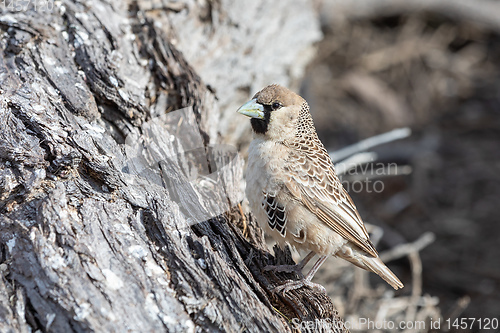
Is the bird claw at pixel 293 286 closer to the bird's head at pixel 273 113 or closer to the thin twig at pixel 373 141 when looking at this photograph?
the bird's head at pixel 273 113

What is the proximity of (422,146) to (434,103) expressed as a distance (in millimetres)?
1177

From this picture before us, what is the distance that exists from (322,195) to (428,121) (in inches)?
189

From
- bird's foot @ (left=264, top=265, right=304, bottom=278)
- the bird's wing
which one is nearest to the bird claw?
bird's foot @ (left=264, top=265, right=304, bottom=278)

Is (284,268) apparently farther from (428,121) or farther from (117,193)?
(428,121)

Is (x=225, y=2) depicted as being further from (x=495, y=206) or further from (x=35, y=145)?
(x=495, y=206)

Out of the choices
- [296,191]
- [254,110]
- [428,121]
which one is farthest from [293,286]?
[428,121]

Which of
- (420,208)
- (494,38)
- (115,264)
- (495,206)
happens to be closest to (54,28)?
(115,264)

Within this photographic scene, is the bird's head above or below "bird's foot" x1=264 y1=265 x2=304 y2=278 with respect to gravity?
above

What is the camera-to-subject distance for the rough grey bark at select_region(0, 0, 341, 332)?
2.32 meters

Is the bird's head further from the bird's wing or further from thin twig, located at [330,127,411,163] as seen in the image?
thin twig, located at [330,127,411,163]

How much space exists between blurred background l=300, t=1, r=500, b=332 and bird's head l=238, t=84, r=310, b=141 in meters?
2.02

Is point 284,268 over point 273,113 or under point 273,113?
under

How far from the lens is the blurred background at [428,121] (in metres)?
5.63

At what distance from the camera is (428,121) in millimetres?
7527
